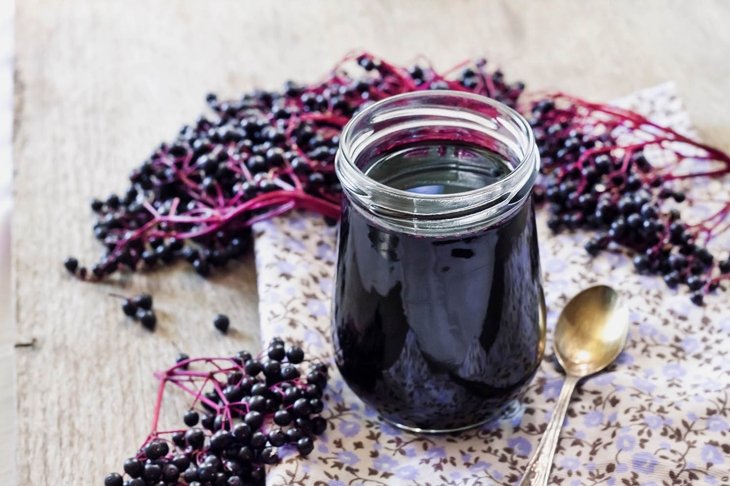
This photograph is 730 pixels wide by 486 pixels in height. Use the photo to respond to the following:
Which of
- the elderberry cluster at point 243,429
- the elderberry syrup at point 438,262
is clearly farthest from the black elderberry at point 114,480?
the elderberry syrup at point 438,262

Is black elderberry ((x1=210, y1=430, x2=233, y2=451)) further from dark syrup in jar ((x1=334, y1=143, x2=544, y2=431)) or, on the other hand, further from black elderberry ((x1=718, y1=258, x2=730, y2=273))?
black elderberry ((x1=718, y1=258, x2=730, y2=273))

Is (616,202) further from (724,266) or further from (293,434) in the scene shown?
(293,434)

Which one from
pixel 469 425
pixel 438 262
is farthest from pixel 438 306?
pixel 469 425

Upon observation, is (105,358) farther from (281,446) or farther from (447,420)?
(447,420)

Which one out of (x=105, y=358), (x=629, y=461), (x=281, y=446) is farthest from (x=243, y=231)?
(x=629, y=461)

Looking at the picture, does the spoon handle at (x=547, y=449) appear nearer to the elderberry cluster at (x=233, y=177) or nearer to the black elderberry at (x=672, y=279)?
the black elderberry at (x=672, y=279)

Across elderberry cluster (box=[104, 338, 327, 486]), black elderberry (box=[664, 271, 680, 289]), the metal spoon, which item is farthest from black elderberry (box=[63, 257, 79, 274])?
black elderberry (box=[664, 271, 680, 289])
